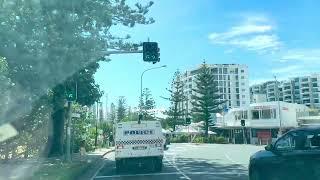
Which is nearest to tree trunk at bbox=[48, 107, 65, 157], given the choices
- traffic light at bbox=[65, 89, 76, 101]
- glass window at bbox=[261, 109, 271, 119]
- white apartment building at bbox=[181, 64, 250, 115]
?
traffic light at bbox=[65, 89, 76, 101]

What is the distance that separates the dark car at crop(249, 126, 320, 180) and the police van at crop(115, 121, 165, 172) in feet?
41.7

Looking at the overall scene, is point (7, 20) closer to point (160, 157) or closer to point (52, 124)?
point (160, 157)

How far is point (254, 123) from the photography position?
301 feet

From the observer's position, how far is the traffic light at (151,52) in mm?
22609

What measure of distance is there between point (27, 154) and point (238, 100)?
158399mm

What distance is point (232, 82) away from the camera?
183125 mm

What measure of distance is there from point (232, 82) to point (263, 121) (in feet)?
306

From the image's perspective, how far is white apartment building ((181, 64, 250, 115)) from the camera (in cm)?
18100

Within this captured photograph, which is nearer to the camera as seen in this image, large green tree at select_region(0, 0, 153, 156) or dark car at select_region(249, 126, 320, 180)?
dark car at select_region(249, 126, 320, 180)

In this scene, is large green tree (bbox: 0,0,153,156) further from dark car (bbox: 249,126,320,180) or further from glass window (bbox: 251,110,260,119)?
glass window (bbox: 251,110,260,119)

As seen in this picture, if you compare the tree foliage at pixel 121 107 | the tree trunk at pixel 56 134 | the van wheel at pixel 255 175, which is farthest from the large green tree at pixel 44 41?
the tree foliage at pixel 121 107

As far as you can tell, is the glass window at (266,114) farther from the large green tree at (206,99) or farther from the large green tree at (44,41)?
the large green tree at (44,41)

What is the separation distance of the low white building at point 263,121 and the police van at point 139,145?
5729 centimetres

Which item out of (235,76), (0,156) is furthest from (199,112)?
(235,76)
